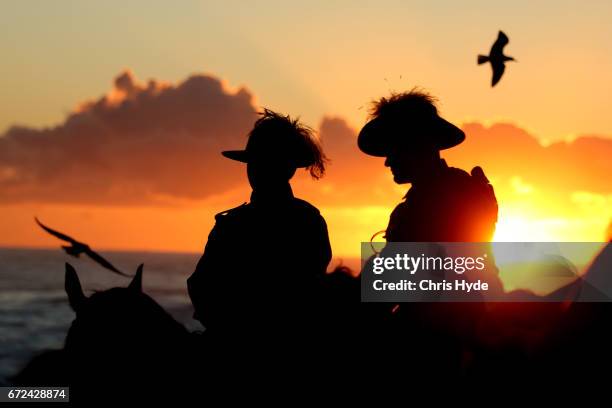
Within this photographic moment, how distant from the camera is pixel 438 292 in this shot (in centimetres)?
484

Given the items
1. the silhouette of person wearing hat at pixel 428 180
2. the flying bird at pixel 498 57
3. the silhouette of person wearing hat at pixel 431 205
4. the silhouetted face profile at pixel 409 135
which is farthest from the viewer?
the flying bird at pixel 498 57

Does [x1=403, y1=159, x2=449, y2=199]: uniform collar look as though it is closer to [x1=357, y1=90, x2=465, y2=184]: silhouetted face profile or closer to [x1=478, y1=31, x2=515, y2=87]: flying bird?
[x1=357, y1=90, x2=465, y2=184]: silhouetted face profile

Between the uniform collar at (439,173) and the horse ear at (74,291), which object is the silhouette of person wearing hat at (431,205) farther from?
the horse ear at (74,291)

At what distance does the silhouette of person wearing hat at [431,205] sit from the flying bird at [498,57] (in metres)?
2.96

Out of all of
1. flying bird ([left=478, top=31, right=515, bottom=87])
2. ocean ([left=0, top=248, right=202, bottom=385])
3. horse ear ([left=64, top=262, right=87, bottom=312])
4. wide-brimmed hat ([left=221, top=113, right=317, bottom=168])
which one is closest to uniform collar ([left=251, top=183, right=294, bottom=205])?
wide-brimmed hat ([left=221, top=113, right=317, bottom=168])

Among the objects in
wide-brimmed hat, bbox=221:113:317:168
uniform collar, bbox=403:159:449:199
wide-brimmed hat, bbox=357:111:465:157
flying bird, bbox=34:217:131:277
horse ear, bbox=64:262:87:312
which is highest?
wide-brimmed hat, bbox=357:111:465:157

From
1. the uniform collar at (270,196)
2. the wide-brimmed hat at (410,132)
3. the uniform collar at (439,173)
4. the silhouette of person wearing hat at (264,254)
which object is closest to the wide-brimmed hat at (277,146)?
the silhouette of person wearing hat at (264,254)

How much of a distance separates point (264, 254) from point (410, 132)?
128cm

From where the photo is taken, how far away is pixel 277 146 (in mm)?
4965

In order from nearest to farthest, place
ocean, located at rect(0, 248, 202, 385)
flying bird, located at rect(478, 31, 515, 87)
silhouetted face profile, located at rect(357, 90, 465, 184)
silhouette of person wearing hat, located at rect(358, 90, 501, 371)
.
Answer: silhouette of person wearing hat, located at rect(358, 90, 501, 371) < silhouetted face profile, located at rect(357, 90, 465, 184) < flying bird, located at rect(478, 31, 515, 87) < ocean, located at rect(0, 248, 202, 385)

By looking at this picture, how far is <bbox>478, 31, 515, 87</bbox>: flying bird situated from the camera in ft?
26.6

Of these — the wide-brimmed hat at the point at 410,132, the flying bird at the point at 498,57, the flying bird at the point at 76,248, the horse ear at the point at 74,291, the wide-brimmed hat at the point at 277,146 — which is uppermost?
the flying bird at the point at 498,57

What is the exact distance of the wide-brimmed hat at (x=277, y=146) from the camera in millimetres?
4953

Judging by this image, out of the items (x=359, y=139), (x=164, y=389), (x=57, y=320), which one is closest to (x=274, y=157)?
(x=359, y=139)
